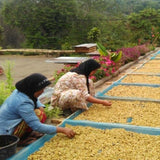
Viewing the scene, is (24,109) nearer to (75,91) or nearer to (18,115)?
(18,115)

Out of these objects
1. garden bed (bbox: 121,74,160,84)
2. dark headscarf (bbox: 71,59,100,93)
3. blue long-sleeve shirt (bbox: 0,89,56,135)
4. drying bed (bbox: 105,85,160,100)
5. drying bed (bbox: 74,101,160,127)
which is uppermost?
dark headscarf (bbox: 71,59,100,93)

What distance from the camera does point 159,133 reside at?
115 inches

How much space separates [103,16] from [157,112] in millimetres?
14282

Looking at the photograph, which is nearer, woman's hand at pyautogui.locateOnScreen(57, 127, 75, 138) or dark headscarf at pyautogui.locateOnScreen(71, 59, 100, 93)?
woman's hand at pyautogui.locateOnScreen(57, 127, 75, 138)

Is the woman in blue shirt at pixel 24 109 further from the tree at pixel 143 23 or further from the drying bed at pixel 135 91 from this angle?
the tree at pixel 143 23

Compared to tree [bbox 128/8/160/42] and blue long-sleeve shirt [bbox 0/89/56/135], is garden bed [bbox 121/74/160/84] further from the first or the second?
tree [bbox 128/8/160/42]

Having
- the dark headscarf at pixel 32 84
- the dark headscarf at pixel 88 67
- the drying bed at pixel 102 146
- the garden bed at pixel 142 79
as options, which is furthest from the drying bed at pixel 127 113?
the garden bed at pixel 142 79

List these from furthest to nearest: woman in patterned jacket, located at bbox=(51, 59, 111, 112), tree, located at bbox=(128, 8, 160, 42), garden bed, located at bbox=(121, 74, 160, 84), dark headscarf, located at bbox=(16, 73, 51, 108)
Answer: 1. tree, located at bbox=(128, 8, 160, 42)
2. garden bed, located at bbox=(121, 74, 160, 84)
3. woman in patterned jacket, located at bbox=(51, 59, 111, 112)
4. dark headscarf, located at bbox=(16, 73, 51, 108)

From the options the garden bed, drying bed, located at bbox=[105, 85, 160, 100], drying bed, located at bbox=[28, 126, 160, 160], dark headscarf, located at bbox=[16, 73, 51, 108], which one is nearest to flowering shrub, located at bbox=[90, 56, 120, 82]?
the garden bed

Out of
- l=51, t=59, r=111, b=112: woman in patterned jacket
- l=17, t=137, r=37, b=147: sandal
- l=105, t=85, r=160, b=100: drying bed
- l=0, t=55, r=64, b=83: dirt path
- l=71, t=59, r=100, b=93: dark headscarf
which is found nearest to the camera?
l=17, t=137, r=37, b=147: sandal

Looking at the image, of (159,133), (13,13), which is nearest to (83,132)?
(159,133)

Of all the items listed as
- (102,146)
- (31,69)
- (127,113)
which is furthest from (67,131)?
(31,69)

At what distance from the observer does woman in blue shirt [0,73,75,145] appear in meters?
2.59

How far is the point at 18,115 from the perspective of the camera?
2686 millimetres
